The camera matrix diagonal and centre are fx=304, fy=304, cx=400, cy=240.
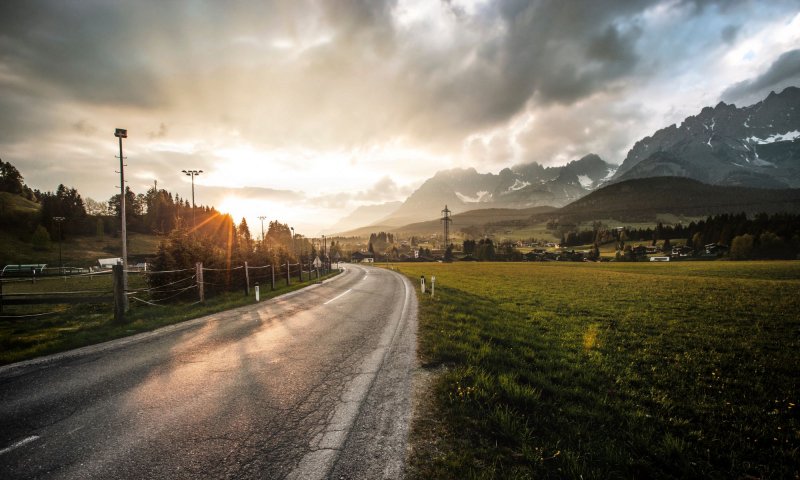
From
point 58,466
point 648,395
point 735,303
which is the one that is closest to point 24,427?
point 58,466

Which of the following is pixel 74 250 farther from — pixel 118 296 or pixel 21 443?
pixel 21 443

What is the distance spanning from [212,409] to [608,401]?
684cm

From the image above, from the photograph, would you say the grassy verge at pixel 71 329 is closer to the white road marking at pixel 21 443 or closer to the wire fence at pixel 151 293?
the wire fence at pixel 151 293

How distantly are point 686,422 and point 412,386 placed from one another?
174 inches

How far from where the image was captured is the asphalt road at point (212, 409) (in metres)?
3.58

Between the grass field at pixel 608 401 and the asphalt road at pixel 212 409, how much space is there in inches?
32.8

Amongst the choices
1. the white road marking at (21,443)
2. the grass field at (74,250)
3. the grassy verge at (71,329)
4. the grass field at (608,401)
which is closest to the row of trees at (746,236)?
the grass field at (608,401)

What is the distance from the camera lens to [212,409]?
16.1 ft

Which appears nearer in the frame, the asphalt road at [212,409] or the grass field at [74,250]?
the asphalt road at [212,409]

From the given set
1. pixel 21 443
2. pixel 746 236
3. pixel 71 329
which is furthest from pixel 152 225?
pixel 746 236

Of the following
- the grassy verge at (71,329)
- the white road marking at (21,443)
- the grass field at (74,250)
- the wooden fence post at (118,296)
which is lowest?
the grassy verge at (71,329)

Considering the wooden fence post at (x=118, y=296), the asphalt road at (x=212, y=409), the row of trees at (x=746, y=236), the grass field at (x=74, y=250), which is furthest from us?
the grass field at (x=74, y=250)

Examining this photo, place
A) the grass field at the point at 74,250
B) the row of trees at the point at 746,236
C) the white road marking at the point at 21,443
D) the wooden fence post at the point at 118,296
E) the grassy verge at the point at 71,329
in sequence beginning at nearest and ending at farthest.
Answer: the white road marking at the point at 21,443, the grassy verge at the point at 71,329, the wooden fence post at the point at 118,296, the row of trees at the point at 746,236, the grass field at the point at 74,250

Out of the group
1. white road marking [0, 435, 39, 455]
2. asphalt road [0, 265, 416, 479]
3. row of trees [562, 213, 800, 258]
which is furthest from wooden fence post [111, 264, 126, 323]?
row of trees [562, 213, 800, 258]
